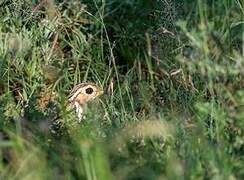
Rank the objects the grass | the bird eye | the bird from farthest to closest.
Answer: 1. the bird eye
2. the bird
3. the grass

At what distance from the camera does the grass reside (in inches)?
127

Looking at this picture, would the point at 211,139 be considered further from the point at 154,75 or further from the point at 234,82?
the point at 154,75

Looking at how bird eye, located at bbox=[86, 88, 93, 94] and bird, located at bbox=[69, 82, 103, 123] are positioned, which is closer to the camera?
bird, located at bbox=[69, 82, 103, 123]

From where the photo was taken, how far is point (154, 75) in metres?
5.00

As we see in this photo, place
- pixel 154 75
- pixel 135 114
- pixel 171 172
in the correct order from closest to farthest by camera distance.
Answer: pixel 171 172, pixel 135 114, pixel 154 75

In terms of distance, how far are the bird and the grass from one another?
0.19 ft

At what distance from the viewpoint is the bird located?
4.25 meters

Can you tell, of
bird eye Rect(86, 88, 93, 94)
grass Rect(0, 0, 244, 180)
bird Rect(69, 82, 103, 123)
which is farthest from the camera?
bird eye Rect(86, 88, 93, 94)

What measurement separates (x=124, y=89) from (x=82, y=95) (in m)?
0.42

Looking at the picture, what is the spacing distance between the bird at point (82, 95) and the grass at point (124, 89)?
0.19 feet

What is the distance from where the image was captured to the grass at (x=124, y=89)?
3215mm

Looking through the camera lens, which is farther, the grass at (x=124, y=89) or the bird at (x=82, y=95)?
the bird at (x=82, y=95)

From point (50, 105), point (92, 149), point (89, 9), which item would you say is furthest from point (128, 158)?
point (89, 9)

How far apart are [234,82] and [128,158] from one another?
31.7 inches
